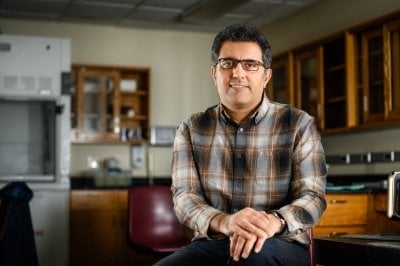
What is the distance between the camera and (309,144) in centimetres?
191

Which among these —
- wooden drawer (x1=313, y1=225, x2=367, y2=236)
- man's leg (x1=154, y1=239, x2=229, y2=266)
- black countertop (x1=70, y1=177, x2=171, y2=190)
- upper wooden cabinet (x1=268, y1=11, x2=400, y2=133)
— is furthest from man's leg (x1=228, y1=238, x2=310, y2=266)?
black countertop (x1=70, y1=177, x2=171, y2=190)

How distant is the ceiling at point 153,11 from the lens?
5.89 metres

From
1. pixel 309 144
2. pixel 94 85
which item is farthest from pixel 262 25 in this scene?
pixel 309 144

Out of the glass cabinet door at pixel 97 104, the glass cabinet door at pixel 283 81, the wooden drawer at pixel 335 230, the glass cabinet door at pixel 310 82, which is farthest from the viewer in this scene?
the glass cabinet door at pixel 97 104

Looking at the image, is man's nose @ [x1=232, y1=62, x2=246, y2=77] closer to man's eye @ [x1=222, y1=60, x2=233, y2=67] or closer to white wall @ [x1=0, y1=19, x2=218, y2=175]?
man's eye @ [x1=222, y1=60, x2=233, y2=67]

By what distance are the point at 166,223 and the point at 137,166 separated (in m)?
2.68

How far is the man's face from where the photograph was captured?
76.1 inches

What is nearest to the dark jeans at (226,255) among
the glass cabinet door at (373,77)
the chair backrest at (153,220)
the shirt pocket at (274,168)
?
the shirt pocket at (274,168)

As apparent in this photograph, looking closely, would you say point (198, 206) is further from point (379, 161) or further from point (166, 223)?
point (379, 161)

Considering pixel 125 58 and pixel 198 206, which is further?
pixel 125 58

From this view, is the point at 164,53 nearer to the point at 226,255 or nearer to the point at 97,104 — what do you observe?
the point at 97,104

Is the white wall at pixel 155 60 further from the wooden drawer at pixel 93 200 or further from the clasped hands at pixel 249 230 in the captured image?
the clasped hands at pixel 249 230

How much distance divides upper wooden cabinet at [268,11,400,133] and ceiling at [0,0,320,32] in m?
0.57

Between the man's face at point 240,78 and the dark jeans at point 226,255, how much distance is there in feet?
1.38
